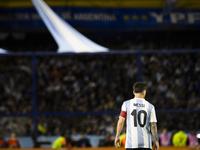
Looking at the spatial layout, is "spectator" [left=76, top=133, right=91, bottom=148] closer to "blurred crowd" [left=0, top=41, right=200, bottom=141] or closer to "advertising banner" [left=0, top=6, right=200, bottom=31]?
"blurred crowd" [left=0, top=41, right=200, bottom=141]

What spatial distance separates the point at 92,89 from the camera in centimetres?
1450

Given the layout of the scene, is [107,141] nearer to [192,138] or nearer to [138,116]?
[192,138]

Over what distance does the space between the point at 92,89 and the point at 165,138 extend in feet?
→ 12.9

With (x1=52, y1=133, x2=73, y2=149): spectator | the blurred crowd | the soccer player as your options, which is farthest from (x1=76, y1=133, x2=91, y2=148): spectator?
the soccer player

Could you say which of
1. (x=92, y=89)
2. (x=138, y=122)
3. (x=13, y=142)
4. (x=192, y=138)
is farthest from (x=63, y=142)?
(x=138, y=122)

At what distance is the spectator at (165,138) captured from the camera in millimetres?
11490

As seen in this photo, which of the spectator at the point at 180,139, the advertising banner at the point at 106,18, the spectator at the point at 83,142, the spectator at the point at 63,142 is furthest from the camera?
the advertising banner at the point at 106,18

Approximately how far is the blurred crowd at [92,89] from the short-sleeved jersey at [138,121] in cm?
607

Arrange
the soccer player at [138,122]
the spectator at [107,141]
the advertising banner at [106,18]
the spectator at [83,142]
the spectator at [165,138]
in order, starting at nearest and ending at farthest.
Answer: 1. the soccer player at [138,122]
2. the spectator at [107,141]
3. the spectator at [83,142]
4. the spectator at [165,138]
5. the advertising banner at [106,18]

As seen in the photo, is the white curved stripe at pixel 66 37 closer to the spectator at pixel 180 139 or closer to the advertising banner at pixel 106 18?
the spectator at pixel 180 139

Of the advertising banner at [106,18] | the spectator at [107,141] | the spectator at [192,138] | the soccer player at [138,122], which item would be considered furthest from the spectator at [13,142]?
the advertising banner at [106,18]

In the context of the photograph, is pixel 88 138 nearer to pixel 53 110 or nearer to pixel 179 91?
pixel 53 110

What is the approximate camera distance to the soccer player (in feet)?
17.7

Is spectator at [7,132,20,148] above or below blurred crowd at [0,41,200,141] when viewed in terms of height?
below
